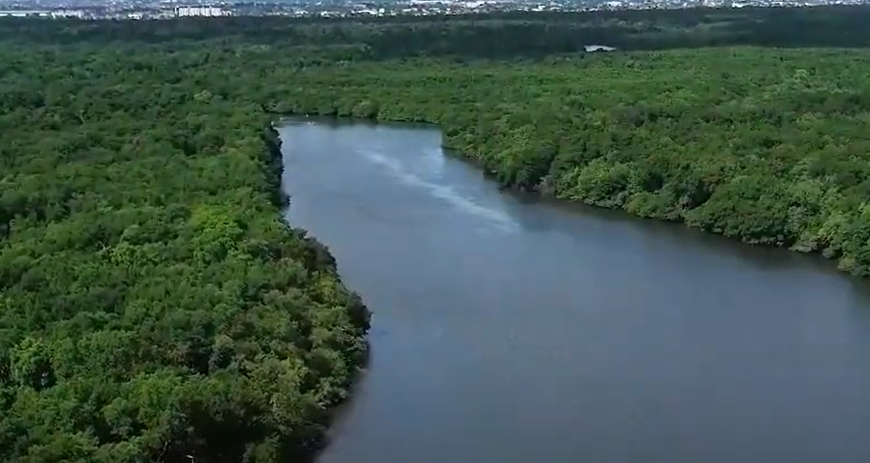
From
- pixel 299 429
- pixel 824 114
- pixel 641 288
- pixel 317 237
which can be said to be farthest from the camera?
pixel 824 114

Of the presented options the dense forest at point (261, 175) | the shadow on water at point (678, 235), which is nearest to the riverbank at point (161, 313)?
the dense forest at point (261, 175)

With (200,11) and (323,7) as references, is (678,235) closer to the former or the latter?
(200,11)

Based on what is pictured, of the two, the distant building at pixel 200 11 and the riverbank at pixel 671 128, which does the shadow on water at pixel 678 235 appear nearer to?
the riverbank at pixel 671 128

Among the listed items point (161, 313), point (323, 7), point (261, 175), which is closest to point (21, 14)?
point (323, 7)

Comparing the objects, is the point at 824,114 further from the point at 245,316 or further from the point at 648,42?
the point at 648,42

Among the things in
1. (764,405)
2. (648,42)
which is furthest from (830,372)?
(648,42)

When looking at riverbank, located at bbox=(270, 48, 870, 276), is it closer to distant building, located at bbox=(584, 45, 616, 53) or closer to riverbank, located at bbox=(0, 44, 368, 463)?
distant building, located at bbox=(584, 45, 616, 53)

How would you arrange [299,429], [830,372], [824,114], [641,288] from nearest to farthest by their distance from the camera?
[299,429] → [830,372] → [641,288] → [824,114]

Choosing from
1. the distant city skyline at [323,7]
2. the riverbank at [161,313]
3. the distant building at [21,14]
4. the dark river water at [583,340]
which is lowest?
the distant city skyline at [323,7]

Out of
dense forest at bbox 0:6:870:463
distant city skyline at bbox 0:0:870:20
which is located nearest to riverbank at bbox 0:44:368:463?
dense forest at bbox 0:6:870:463
